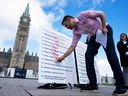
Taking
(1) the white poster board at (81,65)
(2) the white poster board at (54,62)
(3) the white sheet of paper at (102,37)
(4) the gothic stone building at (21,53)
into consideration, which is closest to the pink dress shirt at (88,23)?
(3) the white sheet of paper at (102,37)

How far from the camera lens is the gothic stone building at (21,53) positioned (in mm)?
89875

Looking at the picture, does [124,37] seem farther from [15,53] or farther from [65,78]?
[15,53]

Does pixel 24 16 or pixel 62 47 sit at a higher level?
pixel 24 16

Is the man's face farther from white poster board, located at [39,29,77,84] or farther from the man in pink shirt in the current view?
white poster board, located at [39,29,77,84]

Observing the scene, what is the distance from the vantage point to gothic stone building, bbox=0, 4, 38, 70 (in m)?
89.9

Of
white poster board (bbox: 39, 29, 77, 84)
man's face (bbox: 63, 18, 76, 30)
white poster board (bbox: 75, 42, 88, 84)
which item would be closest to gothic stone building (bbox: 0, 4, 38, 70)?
white poster board (bbox: 75, 42, 88, 84)

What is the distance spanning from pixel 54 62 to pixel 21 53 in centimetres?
8878

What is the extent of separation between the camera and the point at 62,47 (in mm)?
4500

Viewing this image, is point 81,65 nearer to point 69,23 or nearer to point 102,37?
point 102,37

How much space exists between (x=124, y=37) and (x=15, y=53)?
8801 centimetres

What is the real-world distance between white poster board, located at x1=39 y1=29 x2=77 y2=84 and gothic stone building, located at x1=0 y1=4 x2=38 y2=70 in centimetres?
8524

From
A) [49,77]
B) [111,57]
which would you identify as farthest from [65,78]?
[111,57]

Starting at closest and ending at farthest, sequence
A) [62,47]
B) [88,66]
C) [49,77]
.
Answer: [88,66] < [49,77] < [62,47]

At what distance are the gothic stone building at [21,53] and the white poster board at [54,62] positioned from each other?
8524cm
